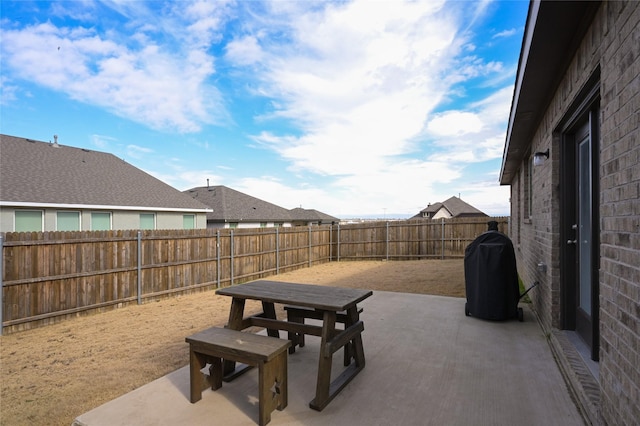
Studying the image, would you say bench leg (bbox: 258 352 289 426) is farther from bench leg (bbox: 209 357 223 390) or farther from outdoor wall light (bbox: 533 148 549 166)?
outdoor wall light (bbox: 533 148 549 166)

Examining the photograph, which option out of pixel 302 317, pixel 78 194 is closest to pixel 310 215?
pixel 78 194

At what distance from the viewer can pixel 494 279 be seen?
4.74 meters

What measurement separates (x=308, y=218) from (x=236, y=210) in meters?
8.47

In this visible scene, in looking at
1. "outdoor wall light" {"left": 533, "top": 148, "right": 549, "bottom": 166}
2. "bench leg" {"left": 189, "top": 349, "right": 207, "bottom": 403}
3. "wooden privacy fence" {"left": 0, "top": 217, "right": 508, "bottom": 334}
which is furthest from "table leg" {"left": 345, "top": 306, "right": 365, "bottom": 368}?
"wooden privacy fence" {"left": 0, "top": 217, "right": 508, "bottom": 334}

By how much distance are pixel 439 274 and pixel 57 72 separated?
1331cm

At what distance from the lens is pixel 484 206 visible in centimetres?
3625

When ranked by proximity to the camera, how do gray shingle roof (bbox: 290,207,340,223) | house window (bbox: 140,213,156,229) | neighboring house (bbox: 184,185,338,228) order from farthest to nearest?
gray shingle roof (bbox: 290,207,340,223) → neighboring house (bbox: 184,185,338,228) → house window (bbox: 140,213,156,229)

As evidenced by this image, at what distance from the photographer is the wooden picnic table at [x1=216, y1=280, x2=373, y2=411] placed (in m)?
2.66

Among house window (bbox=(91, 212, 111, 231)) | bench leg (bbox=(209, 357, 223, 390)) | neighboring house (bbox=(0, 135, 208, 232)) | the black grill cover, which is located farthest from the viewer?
house window (bbox=(91, 212, 111, 231))

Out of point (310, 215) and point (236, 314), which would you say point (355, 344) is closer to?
point (236, 314)

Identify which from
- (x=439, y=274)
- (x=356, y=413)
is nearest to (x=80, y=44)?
(x=356, y=413)

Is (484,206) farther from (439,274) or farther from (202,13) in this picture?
(202,13)

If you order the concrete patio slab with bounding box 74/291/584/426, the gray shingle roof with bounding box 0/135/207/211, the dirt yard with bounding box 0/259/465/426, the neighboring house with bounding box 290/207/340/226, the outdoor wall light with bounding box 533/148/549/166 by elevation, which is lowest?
the dirt yard with bounding box 0/259/465/426

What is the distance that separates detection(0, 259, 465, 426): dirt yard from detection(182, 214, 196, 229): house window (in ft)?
25.3
